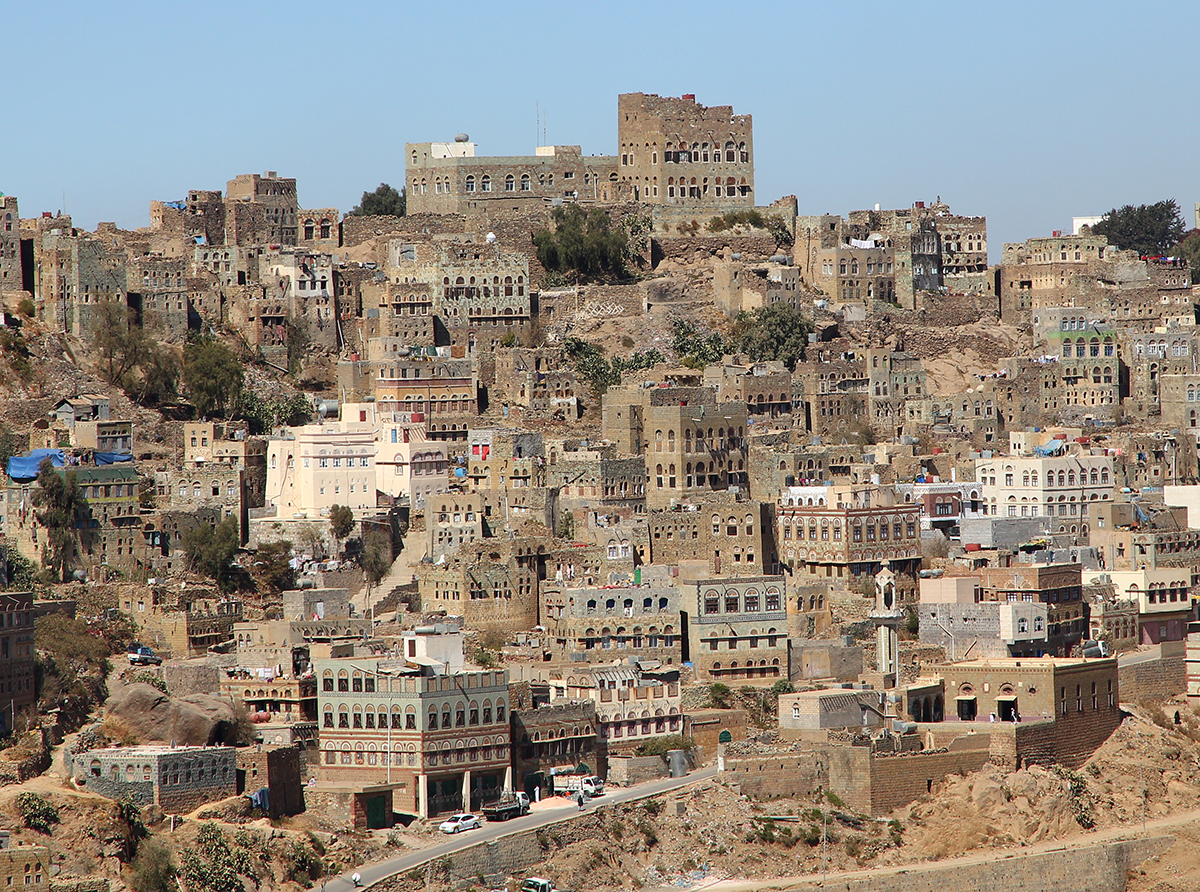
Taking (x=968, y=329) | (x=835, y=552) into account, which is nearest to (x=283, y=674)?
(x=835, y=552)

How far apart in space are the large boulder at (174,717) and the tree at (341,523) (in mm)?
17124

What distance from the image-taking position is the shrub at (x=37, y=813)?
63.0 metres

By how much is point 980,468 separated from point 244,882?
3923 centimetres

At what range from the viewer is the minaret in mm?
77312

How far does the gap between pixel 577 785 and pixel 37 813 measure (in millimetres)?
13877

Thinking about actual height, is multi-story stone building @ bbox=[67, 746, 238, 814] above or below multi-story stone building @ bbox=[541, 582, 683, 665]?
below

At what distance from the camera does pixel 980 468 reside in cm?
9425

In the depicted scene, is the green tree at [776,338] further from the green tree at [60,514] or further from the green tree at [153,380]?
the green tree at [60,514]

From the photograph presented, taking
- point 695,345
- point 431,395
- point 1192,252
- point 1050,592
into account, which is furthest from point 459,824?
point 1192,252

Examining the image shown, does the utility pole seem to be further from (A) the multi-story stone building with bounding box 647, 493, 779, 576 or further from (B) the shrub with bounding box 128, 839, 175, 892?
(B) the shrub with bounding box 128, 839, 175, 892

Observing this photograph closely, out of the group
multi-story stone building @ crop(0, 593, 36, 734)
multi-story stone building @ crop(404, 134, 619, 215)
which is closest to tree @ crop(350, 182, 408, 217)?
multi-story stone building @ crop(404, 134, 619, 215)

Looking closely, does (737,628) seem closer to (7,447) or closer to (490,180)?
(7,447)

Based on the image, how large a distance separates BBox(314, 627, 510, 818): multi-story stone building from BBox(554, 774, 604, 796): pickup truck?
1917 mm

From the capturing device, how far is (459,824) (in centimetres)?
6569
